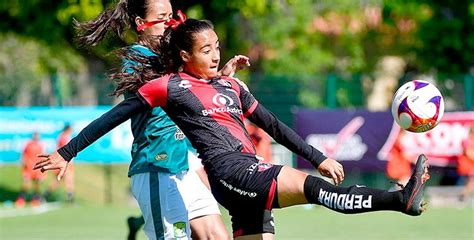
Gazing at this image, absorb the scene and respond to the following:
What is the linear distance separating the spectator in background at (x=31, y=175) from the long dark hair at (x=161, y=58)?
15.0 metres

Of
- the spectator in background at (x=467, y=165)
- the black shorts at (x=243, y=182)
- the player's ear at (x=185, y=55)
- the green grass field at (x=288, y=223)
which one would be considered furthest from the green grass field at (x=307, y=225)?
the black shorts at (x=243, y=182)

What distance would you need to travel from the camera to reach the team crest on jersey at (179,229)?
7285mm

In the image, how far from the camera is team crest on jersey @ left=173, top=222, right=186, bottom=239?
7.29 metres

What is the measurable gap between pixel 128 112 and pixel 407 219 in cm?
1126

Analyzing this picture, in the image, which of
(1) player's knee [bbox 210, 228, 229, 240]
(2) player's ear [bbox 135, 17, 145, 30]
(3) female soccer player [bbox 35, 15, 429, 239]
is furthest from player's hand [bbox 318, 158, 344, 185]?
(2) player's ear [bbox 135, 17, 145, 30]

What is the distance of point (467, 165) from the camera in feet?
70.9

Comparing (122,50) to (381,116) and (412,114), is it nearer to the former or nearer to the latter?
(412,114)

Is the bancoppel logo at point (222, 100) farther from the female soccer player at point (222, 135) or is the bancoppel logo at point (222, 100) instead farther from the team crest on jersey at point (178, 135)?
the team crest on jersey at point (178, 135)

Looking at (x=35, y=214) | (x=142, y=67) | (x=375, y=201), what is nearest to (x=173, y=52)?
(x=142, y=67)

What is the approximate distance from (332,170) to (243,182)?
0.59 meters

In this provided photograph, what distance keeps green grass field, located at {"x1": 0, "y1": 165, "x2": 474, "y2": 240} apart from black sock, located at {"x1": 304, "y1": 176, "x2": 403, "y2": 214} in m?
7.14

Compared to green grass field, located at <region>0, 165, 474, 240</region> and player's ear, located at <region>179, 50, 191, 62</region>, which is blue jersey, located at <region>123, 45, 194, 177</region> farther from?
green grass field, located at <region>0, 165, 474, 240</region>

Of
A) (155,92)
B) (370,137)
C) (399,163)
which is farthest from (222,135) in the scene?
(370,137)

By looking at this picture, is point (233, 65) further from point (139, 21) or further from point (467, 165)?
point (467, 165)
